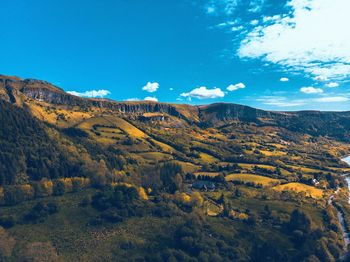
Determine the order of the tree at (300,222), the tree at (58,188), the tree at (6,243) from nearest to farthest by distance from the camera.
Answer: the tree at (6,243) → the tree at (300,222) → the tree at (58,188)

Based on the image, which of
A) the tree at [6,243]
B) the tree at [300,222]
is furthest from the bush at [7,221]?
the tree at [300,222]

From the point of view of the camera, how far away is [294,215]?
482 feet

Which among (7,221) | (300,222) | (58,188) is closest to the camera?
(7,221)

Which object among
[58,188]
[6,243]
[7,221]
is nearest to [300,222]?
[6,243]

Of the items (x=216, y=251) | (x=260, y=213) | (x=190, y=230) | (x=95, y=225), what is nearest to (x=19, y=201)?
(x=95, y=225)

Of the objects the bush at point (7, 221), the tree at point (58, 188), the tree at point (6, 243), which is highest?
the tree at point (58, 188)

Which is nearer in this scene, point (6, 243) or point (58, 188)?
point (6, 243)

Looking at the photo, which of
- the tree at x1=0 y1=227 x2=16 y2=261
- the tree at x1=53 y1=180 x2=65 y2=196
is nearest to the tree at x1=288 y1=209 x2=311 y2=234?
the tree at x1=0 y1=227 x2=16 y2=261

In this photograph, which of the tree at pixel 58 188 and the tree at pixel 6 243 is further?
the tree at pixel 58 188

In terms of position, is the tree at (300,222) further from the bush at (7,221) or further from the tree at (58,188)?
the bush at (7,221)

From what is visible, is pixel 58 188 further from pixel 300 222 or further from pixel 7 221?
pixel 300 222

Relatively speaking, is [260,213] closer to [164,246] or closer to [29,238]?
[164,246]

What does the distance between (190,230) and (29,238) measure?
61.9 m

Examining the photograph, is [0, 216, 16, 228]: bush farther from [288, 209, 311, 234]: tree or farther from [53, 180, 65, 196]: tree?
[288, 209, 311, 234]: tree
